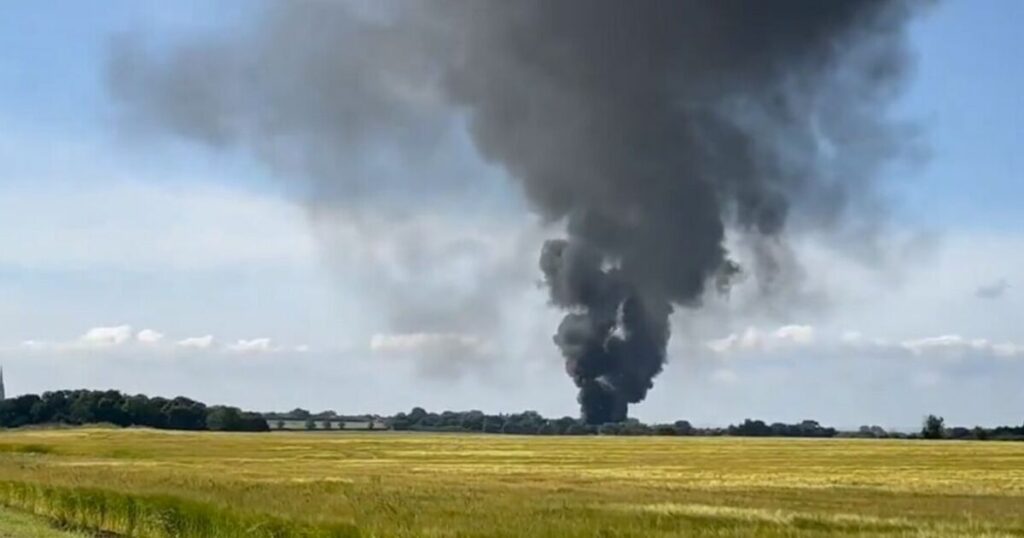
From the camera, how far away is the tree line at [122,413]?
6722 inches

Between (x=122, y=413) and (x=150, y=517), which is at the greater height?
(x=122, y=413)

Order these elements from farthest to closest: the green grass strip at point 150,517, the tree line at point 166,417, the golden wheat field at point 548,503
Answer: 1. the tree line at point 166,417
2. the golden wheat field at point 548,503
3. the green grass strip at point 150,517

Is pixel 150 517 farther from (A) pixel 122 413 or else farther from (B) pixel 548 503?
(A) pixel 122 413

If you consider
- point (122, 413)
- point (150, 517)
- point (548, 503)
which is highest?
point (122, 413)

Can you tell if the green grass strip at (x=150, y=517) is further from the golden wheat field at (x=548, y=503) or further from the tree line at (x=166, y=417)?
the tree line at (x=166, y=417)

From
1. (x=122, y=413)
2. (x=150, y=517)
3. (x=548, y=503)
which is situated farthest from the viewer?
(x=122, y=413)

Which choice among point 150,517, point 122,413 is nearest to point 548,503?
point 150,517

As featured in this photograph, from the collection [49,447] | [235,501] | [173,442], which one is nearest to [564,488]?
[235,501]

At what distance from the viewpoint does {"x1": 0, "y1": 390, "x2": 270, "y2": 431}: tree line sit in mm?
170750

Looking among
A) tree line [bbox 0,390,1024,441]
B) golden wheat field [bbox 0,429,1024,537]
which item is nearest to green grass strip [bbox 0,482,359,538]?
golden wheat field [bbox 0,429,1024,537]

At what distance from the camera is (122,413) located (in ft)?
559

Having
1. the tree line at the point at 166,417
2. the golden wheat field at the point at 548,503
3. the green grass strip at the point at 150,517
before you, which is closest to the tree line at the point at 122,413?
the tree line at the point at 166,417

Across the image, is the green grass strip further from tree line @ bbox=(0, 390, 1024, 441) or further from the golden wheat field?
tree line @ bbox=(0, 390, 1024, 441)

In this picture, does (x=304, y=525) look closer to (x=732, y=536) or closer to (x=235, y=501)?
(x=235, y=501)
